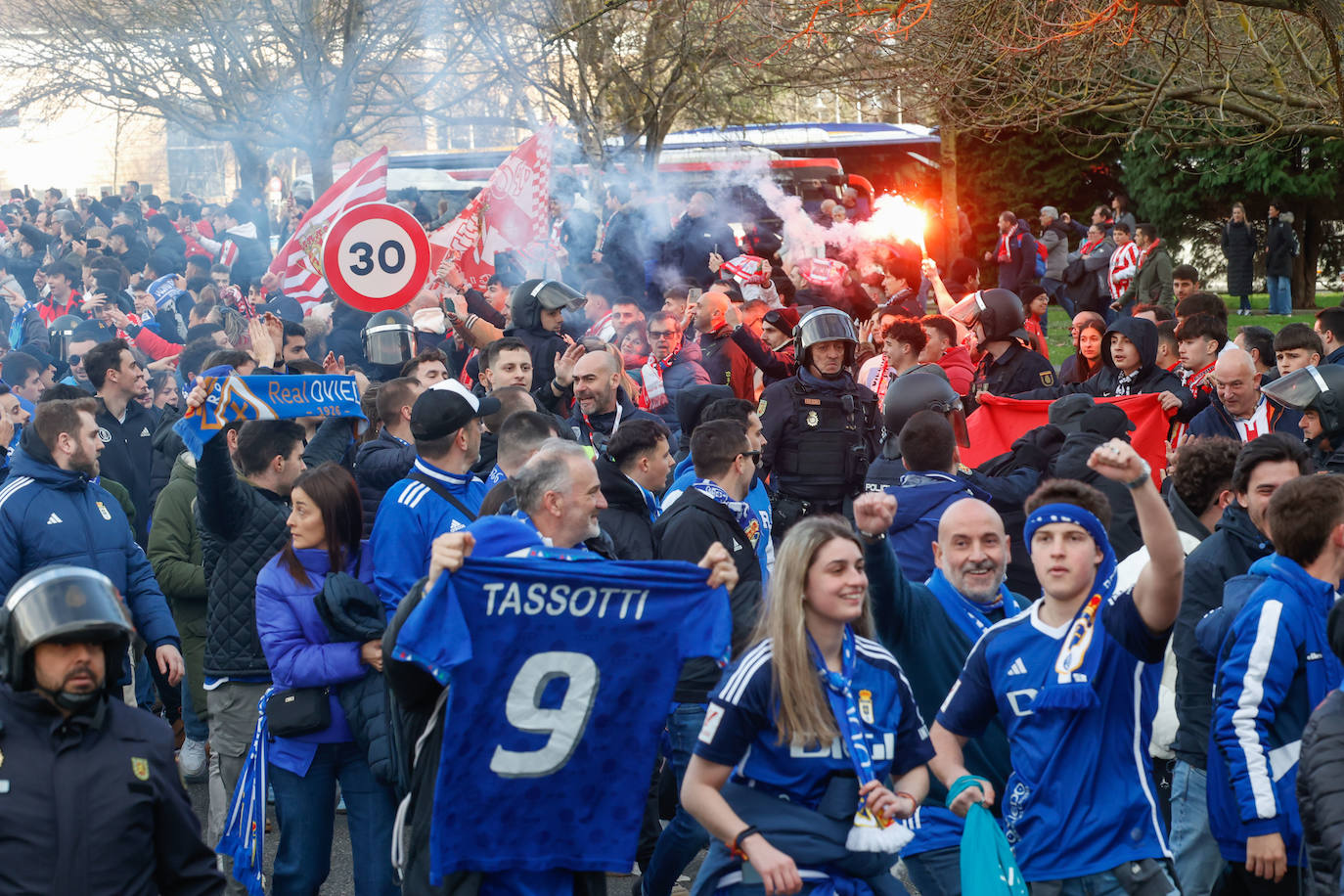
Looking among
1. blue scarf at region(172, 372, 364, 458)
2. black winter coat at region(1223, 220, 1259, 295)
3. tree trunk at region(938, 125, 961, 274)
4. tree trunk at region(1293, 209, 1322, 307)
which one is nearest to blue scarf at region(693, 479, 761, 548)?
blue scarf at region(172, 372, 364, 458)

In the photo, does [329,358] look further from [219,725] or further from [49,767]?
[49,767]

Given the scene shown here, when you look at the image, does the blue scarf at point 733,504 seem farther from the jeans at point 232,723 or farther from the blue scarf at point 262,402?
the jeans at point 232,723

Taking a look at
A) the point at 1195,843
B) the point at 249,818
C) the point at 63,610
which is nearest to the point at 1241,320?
the point at 1195,843

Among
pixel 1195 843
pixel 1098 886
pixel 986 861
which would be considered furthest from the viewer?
pixel 1195 843

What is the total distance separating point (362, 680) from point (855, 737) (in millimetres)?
2106

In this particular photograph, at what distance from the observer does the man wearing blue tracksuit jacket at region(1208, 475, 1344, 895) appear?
172 inches

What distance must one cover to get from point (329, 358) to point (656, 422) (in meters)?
3.75

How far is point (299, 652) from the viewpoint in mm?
5402

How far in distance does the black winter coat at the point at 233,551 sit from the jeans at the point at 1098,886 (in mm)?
3304

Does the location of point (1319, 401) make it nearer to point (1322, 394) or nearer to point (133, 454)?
point (1322, 394)

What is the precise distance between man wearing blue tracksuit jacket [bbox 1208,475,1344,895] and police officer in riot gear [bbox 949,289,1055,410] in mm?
5445

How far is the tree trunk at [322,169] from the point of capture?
891 inches

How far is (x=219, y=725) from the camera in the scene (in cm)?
612

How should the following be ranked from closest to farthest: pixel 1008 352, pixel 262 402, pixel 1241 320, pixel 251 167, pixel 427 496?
pixel 427 496
pixel 262 402
pixel 1008 352
pixel 1241 320
pixel 251 167
